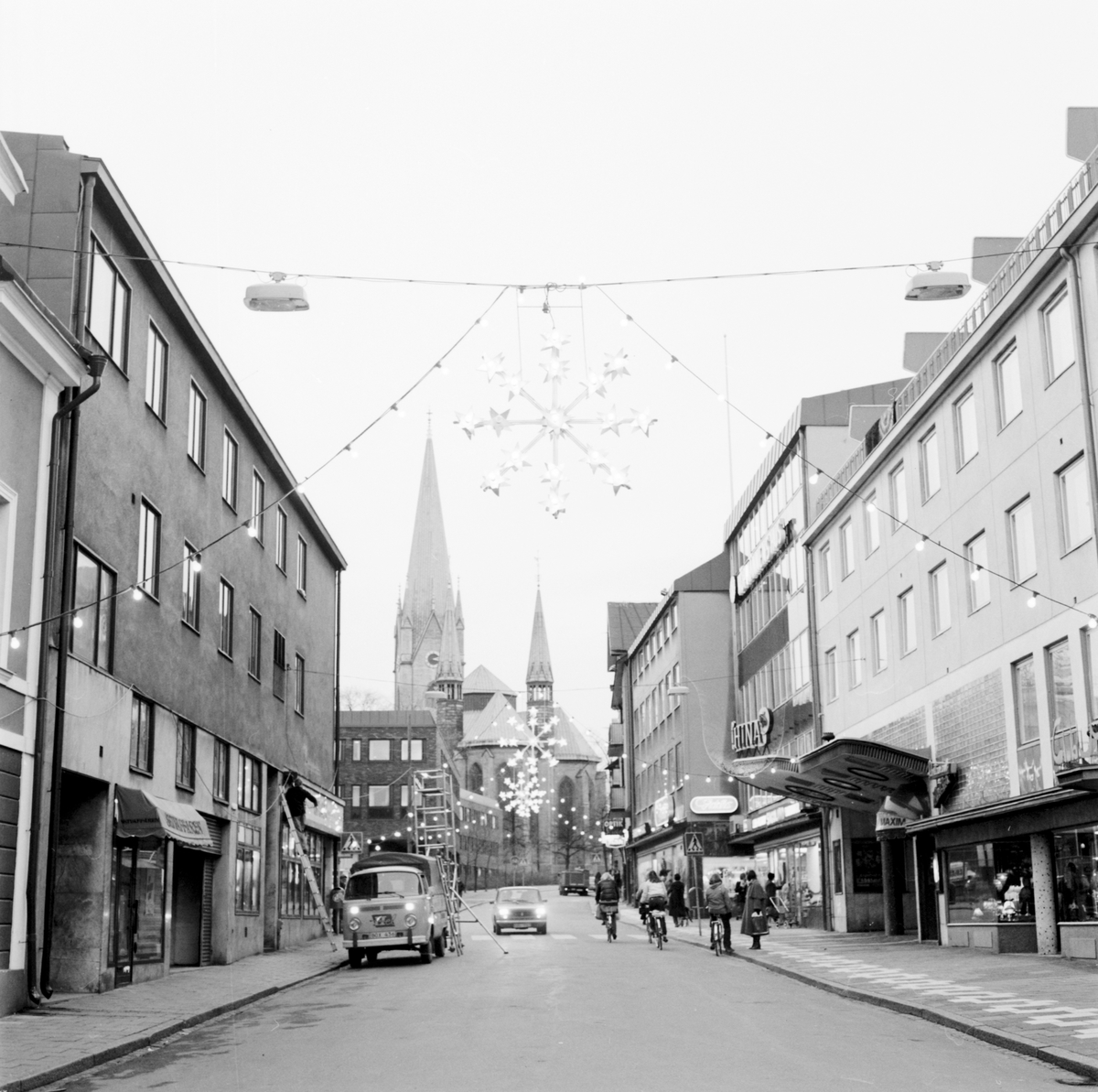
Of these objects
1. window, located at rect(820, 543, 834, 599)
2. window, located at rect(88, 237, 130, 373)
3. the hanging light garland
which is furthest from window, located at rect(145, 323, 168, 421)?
the hanging light garland

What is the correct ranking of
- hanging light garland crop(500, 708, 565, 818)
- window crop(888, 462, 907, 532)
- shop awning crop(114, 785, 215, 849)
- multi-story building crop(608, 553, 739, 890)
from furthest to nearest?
hanging light garland crop(500, 708, 565, 818) → multi-story building crop(608, 553, 739, 890) → window crop(888, 462, 907, 532) → shop awning crop(114, 785, 215, 849)

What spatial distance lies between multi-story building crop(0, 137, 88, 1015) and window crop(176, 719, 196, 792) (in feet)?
23.8

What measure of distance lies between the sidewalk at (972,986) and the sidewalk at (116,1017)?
26.2 ft

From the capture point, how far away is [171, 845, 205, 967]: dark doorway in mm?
26078

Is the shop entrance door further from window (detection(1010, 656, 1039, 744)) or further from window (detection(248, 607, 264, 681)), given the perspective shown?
window (detection(1010, 656, 1039, 744))

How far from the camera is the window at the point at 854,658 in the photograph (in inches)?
1346

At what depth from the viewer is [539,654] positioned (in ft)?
518

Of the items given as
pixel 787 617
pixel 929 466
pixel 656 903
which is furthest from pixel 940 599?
pixel 787 617

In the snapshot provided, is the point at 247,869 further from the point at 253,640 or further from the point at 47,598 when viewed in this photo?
the point at 47,598

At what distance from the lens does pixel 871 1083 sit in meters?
10.2

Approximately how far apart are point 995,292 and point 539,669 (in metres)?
133

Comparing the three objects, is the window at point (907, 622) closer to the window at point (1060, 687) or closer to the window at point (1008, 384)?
the window at point (1008, 384)

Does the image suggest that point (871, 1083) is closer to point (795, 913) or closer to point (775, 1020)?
point (775, 1020)

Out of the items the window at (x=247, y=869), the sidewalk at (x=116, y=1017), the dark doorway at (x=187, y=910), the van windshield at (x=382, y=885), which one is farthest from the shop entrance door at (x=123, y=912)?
the window at (x=247, y=869)
